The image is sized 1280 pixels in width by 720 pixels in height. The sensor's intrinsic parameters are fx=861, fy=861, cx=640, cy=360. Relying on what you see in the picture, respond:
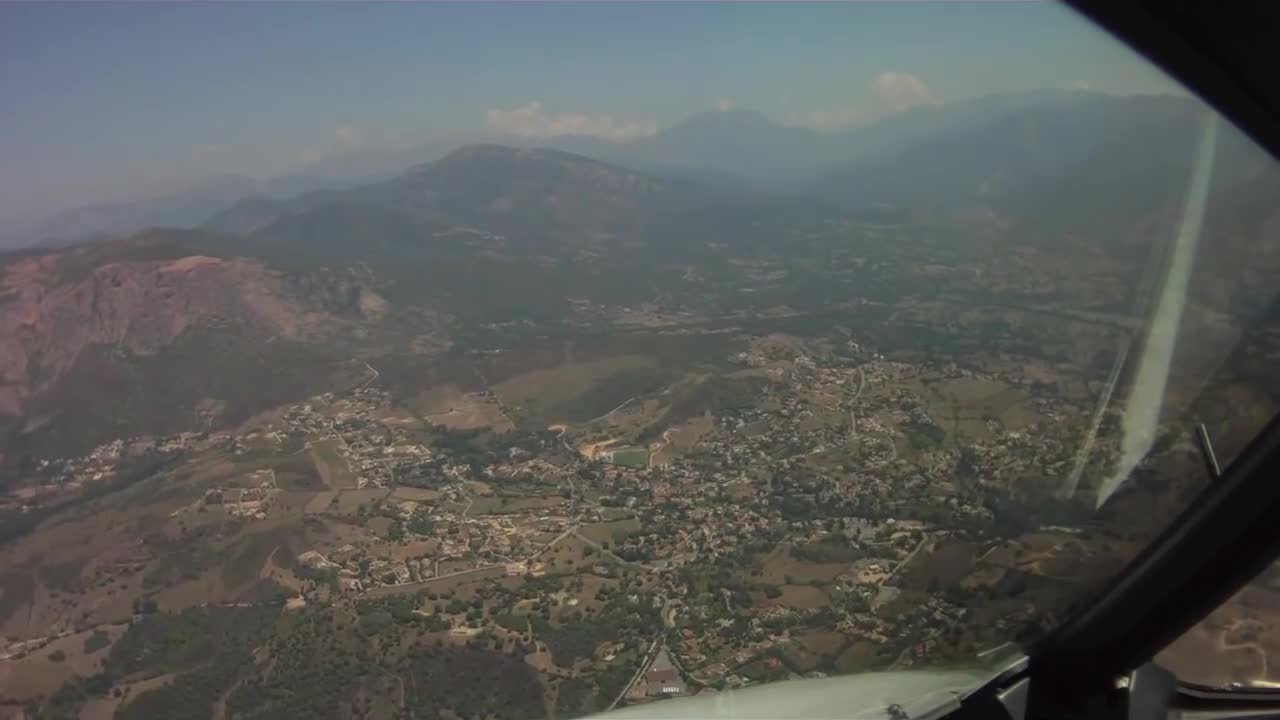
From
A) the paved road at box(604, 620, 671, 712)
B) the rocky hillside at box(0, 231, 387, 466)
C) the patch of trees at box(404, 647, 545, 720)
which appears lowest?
the patch of trees at box(404, 647, 545, 720)

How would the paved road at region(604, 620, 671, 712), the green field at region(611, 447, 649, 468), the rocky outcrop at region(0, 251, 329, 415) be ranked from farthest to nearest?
the rocky outcrop at region(0, 251, 329, 415) → the green field at region(611, 447, 649, 468) → the paved road at region(604, 620, 671, 712)

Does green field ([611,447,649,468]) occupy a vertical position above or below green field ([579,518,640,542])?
above

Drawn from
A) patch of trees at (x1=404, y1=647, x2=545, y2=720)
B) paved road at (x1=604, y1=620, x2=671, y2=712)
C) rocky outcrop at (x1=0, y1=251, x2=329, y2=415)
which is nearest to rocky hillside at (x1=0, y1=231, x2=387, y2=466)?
rocky outcrop at (x1=0, y1=251, x2=329, y2=415)

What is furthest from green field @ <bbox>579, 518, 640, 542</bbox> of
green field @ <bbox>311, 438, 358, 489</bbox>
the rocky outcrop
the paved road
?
the rocky outcrop

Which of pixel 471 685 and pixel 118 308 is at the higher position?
pixel 118 308

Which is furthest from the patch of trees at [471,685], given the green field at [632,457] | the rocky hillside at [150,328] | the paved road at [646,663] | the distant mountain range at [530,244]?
the rocky hillside at [150,328]

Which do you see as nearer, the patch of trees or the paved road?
the paved road

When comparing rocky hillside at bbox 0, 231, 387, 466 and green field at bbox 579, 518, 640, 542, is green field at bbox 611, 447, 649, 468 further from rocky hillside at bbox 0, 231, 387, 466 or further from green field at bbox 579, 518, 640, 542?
rocky hillside at bbox 0, 231, 387, 466

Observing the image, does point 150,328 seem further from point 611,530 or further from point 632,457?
point 611,530

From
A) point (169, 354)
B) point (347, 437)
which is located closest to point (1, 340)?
point (169, 354)

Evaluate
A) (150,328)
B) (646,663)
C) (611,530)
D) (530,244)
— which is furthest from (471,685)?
(530,244)

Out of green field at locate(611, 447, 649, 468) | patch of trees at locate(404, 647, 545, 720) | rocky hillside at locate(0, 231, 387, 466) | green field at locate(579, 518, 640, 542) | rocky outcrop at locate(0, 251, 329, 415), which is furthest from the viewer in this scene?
rocky outcrop at locate(0, 251, 329, 415)
